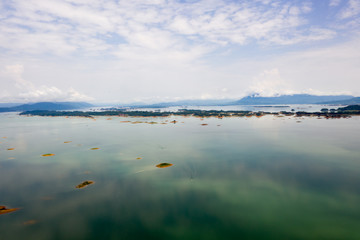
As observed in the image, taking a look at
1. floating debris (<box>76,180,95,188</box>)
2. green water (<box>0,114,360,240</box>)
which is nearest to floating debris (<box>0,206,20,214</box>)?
green water (<box>0,114,360,240</box>)

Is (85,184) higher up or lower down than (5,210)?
higher up

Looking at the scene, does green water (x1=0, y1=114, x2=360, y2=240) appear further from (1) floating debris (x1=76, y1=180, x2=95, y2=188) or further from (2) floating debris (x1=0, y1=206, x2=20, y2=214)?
(1) floating debris (x1=76, y1=180, x2=95, y2=188)

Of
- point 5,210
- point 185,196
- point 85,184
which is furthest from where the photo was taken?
point 85,184

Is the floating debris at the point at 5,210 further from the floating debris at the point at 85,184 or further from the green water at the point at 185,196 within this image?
the floating debris at the point at 85,184

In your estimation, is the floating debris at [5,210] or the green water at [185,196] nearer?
the green water at [185,196]

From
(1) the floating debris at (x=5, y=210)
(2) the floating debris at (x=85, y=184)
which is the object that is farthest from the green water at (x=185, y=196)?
(2) the floating debris at (x=85, y=184)

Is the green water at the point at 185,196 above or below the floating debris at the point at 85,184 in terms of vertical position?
below

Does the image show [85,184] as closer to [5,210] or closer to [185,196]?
[5,210]

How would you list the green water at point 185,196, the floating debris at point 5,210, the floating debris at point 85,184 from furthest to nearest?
the floating debris at point 85,184
the floating debris at point 5,210
the green water at point 185,196

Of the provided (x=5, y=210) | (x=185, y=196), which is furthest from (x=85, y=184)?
(x=185, y=196)

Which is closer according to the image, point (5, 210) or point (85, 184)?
point (5, 210)

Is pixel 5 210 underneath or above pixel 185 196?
above

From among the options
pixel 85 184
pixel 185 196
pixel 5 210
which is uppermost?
pixel 85 184

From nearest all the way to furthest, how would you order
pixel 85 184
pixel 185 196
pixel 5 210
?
pixel 5 210 → pixel 185 196 → pixel 85 184
